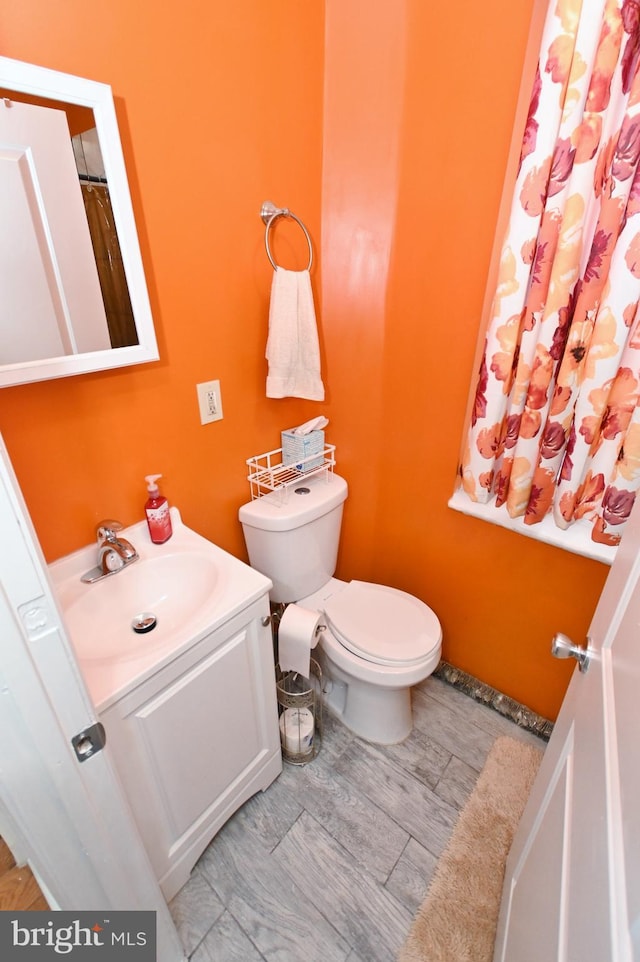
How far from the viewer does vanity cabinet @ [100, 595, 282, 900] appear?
3.02 feet

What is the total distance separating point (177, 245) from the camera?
1108mm

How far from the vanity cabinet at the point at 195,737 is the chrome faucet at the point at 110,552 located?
310 mm

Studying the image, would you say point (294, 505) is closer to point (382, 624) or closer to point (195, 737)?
point (382, 624)

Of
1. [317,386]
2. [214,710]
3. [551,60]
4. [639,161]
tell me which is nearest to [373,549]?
[317,386]

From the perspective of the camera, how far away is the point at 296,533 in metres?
1.43

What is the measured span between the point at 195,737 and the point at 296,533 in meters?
0.62

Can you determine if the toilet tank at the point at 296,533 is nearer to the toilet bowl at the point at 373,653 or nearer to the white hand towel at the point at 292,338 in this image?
the toilet bowl at the point at 373,653

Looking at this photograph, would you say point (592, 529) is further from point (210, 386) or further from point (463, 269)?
point (210, 386)

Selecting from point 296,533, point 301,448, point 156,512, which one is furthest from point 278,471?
point 156,512

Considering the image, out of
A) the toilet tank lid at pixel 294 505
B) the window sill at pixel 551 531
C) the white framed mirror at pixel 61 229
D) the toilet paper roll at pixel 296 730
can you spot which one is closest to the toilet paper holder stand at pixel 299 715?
the toilet paper roll at pixel 296 730

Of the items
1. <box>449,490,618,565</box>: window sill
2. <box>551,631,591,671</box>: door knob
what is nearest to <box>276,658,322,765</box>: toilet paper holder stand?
<box>449,490,618,565</box>: window sill

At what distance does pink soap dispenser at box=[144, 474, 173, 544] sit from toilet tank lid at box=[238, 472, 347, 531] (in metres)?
0.28

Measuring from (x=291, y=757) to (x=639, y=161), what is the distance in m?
1.86

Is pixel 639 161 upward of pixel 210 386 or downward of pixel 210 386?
upward
